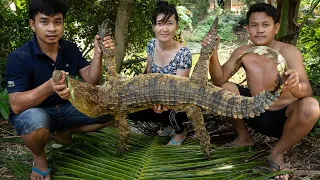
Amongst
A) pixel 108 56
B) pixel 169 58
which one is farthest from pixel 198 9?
pixel 108 56

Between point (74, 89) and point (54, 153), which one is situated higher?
point (74, 89)

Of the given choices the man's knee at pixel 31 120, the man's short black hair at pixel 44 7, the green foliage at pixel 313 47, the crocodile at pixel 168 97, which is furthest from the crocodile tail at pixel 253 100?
the green foliage at pixel 313 47

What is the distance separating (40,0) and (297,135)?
216cm

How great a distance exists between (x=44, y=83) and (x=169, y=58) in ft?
3.96

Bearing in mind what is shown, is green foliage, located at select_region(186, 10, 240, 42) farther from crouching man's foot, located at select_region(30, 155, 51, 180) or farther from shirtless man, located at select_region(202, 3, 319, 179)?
crouching man's foot, located at select_region(30, 155, 51, 180)

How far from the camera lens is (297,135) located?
2461 millimetres

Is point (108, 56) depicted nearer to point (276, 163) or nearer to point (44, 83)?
point (44, 83)

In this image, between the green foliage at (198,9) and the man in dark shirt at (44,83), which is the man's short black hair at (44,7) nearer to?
the man in dark shirt at (44,83)

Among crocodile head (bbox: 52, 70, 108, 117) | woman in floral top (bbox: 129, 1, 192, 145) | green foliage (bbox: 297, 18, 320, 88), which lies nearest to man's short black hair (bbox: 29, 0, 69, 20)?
crocodile head (bbox: 52, 70, 108, 117)

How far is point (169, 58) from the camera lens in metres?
3.10

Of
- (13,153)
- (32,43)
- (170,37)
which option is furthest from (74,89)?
(170,37)

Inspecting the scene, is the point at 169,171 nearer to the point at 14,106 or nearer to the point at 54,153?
the point at 54,153

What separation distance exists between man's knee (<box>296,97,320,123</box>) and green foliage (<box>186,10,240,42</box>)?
40.1 ft

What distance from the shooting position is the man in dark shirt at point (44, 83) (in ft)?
7.79
